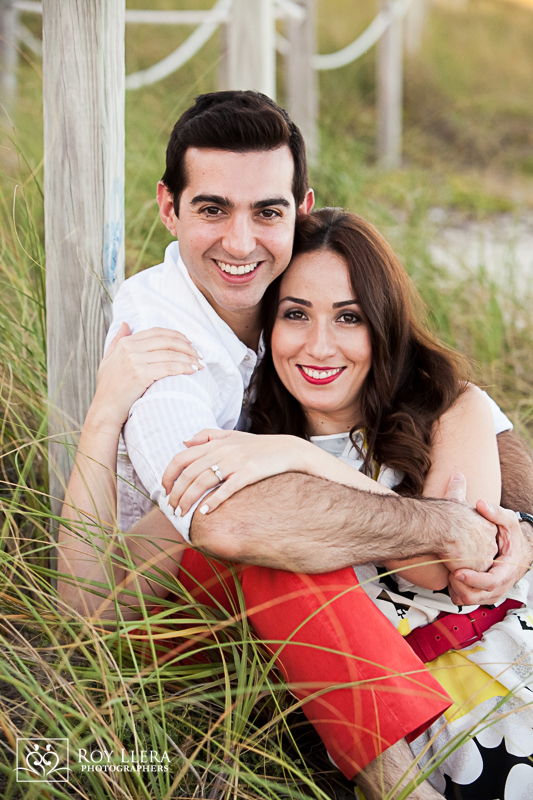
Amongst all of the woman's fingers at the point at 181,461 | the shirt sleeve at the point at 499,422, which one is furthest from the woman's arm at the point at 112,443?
the shirt sleeve at the point at 499,422

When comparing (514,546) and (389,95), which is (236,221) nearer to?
(514,546)

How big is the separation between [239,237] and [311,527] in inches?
36.6

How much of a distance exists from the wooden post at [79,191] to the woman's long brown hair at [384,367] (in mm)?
569

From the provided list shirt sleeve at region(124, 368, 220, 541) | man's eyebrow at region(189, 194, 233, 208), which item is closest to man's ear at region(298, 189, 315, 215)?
man's eyebrow at region(189, 194, 233, 208)

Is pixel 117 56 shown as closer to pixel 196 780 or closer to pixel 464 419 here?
pixel 464 419

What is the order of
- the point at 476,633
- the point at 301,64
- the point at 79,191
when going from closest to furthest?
the point at 476,633, the point at 79,191, the point at 301,64

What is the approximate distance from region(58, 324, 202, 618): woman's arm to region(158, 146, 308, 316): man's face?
284mm

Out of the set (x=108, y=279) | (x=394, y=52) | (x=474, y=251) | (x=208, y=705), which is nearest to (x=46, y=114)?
(x=108, y=279)

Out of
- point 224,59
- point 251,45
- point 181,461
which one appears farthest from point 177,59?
point 181,461

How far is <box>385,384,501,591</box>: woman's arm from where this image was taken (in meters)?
2.18

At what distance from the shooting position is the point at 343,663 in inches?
68.4

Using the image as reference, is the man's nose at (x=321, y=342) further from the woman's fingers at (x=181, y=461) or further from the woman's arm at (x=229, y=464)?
the woman's fingers at (x=181, y=461)

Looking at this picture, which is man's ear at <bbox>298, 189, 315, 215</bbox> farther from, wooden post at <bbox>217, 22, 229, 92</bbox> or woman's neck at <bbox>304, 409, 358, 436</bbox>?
wooden post at <bbox>217, 22, 229, 92</bbox>

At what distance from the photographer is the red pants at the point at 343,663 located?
1.70 meters
